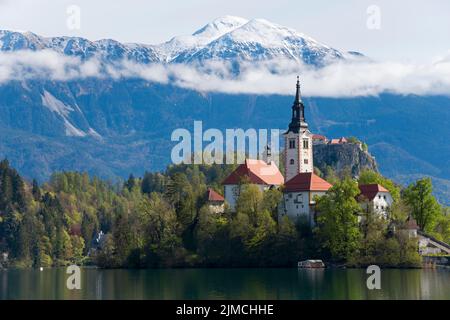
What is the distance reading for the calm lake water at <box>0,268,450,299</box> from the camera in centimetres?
8219

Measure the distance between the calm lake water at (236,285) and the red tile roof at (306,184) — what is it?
16.6 meters

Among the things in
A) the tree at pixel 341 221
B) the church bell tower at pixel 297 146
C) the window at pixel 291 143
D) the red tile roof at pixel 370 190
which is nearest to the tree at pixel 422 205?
the red tile roof at pixel 370 190

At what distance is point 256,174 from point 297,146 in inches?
358

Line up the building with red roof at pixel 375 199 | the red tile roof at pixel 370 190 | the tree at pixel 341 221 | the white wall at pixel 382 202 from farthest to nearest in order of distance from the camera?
the red tile roof at pixel 370 190 < the white wall at pixel 382 202 < the building with red roof at pixel 375 199 < the tree at pixel 341 221

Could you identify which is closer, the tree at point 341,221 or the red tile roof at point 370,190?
the tree at point 341,221

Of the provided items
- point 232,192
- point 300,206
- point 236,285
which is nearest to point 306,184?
point 300,206

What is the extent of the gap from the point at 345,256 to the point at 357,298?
134 feet

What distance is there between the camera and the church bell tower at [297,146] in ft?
490

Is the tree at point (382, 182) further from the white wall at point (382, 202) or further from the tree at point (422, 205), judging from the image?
the white wall at point (382, 202)

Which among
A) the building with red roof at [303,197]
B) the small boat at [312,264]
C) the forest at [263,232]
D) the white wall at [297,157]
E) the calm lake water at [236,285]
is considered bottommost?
the calm lake water at [236,285]

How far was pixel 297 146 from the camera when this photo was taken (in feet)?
490

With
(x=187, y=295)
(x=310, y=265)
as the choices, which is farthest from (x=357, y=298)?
(x=310, y=265)
